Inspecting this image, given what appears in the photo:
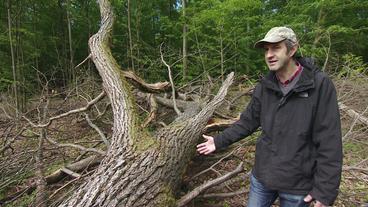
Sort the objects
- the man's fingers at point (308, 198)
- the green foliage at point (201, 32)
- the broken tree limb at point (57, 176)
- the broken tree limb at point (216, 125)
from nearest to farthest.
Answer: the man's fingers at point (308, 198) → the broken tree limb at point (57, 176) → the broken tree limb at point (216, 125) → the green foliage at point (201, 32)


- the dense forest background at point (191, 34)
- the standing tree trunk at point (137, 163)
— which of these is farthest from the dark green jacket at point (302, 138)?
the dense forest background at point (191, 34)

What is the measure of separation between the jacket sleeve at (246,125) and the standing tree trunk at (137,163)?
66cm

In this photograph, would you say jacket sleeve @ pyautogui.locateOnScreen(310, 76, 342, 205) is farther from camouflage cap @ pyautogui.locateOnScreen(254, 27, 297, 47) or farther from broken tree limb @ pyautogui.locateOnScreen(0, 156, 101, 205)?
broken tree limb @ pyautogui.locateOnScreen(0, 156, 101, 205)

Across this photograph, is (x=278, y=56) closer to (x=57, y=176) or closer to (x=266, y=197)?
(x=266, y=197)

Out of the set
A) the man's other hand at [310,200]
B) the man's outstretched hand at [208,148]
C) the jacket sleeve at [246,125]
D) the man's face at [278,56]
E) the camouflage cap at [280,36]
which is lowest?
the man's other hand at [310,200]

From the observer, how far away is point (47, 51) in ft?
46.2

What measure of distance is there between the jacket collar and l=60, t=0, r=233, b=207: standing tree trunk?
1280 millimetres

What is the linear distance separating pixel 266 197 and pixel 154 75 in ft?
25.2

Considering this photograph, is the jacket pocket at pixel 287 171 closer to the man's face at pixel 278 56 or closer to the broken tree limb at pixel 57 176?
the man's face at pixel 278 56

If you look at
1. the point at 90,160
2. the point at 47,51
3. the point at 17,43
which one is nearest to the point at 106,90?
the point at 90,160

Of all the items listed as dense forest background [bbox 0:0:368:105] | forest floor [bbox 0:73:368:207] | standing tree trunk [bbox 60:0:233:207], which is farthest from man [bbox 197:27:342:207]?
dense forest background [bbox 0:0:368:105]

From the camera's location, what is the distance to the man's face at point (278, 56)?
6.66ft

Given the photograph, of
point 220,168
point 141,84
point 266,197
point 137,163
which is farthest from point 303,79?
point 141,84

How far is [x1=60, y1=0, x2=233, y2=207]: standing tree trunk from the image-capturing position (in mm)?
2553
